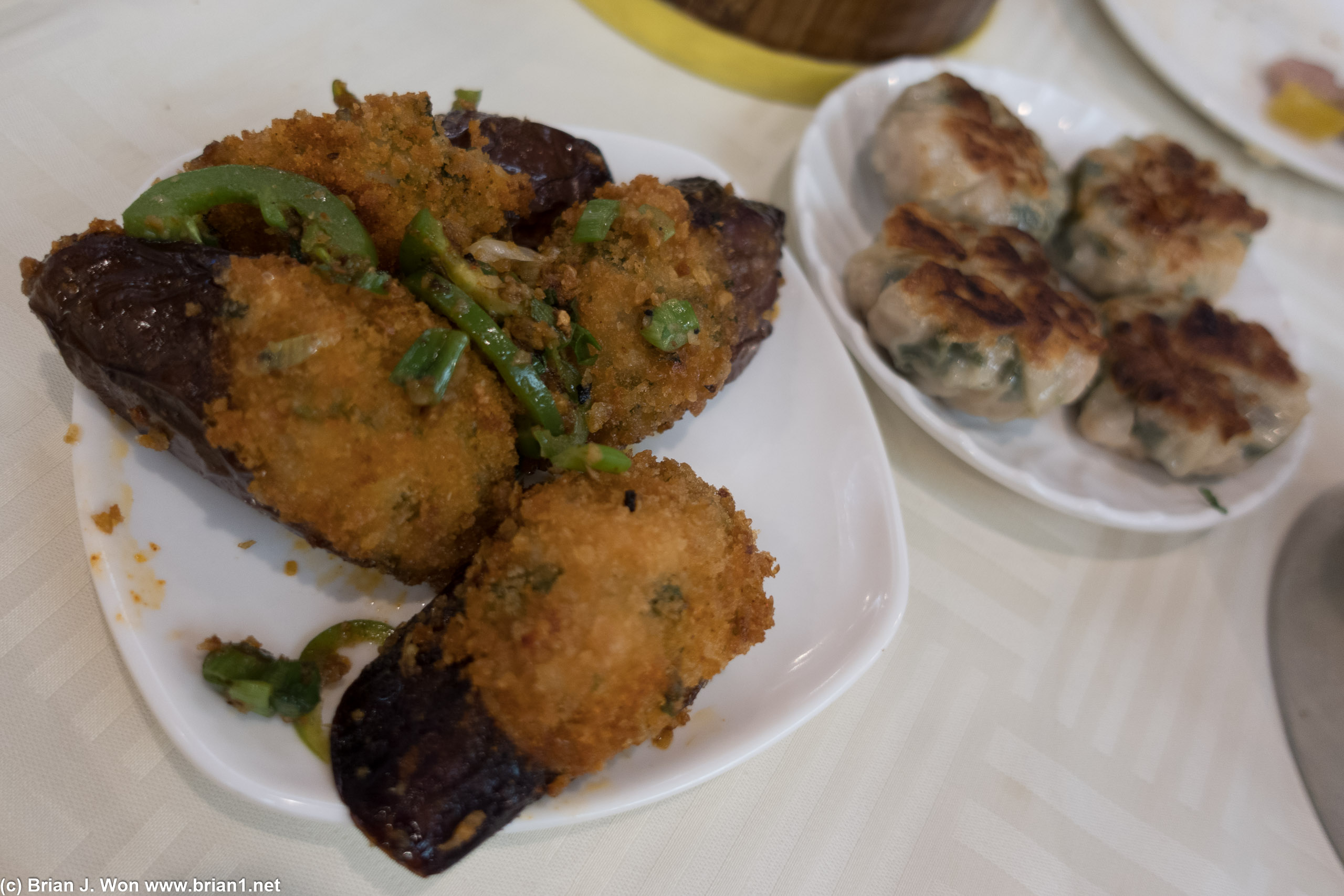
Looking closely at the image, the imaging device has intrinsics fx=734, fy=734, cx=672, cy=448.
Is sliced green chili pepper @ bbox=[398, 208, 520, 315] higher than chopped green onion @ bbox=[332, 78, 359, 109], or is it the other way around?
chopped green onion @ bbox=[332, 78, 359, 109]

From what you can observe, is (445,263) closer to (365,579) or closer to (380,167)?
(380,167)

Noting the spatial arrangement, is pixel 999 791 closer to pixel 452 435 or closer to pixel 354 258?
pixel 452 435

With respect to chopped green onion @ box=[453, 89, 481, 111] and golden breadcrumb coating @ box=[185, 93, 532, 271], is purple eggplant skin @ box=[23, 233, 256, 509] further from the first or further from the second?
chopped green onion @ box=[453, 89, 481, 111]

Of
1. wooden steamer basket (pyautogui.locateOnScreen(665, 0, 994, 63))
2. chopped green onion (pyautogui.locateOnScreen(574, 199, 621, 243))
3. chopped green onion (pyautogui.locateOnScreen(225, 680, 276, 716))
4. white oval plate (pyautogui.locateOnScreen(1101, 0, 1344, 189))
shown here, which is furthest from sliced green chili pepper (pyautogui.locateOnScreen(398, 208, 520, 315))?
white oval plate (pyautogui.locateOnScreen(1101, 0, 1344, 189))

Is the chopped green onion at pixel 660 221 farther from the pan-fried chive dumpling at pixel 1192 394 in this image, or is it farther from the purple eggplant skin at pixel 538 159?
the pan-fried chive dumpling at pixel 1192 394

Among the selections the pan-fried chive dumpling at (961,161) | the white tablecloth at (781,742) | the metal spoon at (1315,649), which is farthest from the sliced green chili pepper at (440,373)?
the metal spoon at (1315,649)

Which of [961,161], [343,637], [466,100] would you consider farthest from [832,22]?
[343,637]

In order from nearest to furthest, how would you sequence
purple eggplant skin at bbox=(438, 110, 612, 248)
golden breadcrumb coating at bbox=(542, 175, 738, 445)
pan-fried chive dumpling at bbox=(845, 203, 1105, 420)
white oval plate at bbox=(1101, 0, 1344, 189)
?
1. golden breadcrumb coating at bbox=(542, 175, 738, 445)
2. purple eggplant skin at bbox=(438, 110, 612, 248)
3. pan-fried chive dumpling at bbox=(845, 203, 1105, 420)
4. white oval plate at bbox=(1101, 0, 1344, 189)
